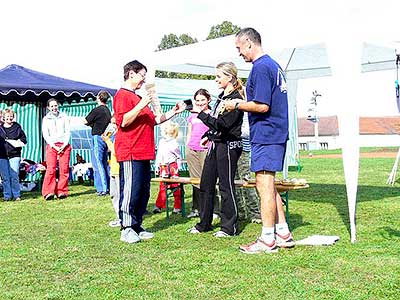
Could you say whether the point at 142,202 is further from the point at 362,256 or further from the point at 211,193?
the point at 362,256

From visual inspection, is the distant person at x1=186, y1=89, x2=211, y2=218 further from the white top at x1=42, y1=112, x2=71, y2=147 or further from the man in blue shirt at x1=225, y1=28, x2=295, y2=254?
the white top at x1=42, y1=112, x2=71, y2=147

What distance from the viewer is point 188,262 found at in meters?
4.45

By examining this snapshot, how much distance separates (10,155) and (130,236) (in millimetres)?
5241

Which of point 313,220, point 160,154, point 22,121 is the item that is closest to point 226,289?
point 313,220

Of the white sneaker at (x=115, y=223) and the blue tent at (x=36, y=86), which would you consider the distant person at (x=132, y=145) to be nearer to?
the white sneaker at (x=115, y=223)

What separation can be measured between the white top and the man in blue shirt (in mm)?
5644

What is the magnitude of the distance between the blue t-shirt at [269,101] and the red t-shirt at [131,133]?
111 centimetres

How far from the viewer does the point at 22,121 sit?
13148 millimetres

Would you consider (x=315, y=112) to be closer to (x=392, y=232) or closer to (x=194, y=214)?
(x=194, y=214)

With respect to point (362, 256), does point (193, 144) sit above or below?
above

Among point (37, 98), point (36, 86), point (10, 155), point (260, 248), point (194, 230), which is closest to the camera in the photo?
point (260, 248)

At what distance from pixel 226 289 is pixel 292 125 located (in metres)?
11.6

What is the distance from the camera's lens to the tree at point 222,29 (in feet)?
141

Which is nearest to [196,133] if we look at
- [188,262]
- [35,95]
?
[188,262]
